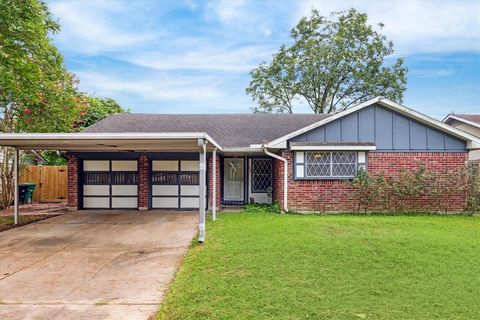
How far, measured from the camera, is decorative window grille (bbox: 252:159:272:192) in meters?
14.3

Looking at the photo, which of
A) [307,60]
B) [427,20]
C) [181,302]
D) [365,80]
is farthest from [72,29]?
[365,80]

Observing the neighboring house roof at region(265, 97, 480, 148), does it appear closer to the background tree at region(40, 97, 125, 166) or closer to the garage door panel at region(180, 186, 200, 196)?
the garage door panel at region(180, 186, 200, 196)

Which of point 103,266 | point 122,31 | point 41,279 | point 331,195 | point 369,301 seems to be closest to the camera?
point 369,301

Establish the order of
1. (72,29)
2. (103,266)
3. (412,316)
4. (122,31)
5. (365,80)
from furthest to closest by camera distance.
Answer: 1. (365,80)
2. (122,31)
3. (72,29)
4. (103,266)
5. (412,316)

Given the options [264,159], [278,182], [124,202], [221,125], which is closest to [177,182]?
[124,202]

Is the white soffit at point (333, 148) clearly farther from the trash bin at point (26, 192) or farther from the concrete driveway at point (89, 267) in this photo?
the trash bin at point (26, 192)

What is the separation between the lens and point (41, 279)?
18.0 ft

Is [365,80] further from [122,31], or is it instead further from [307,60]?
[122,31]

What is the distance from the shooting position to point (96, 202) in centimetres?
1377

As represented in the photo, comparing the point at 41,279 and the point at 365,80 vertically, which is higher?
the point at 365,80

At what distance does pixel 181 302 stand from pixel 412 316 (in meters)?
2.58

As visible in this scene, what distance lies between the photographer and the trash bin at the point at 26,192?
15.8m

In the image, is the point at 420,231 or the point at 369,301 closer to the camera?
the point at 369,301

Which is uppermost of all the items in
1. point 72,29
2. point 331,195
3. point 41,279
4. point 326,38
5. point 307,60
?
point 326,38
